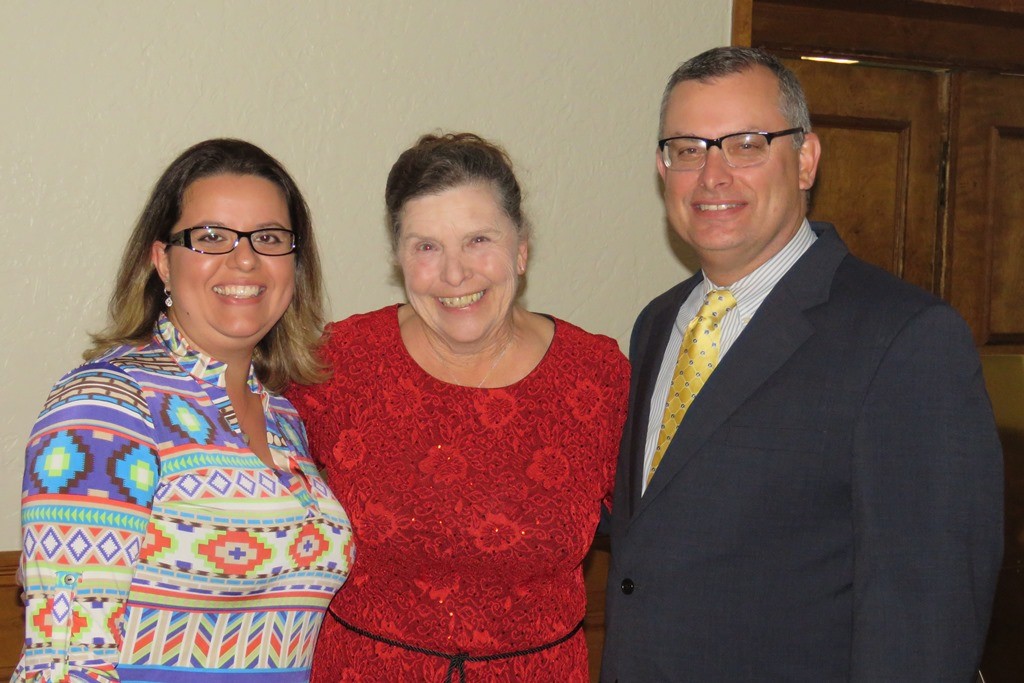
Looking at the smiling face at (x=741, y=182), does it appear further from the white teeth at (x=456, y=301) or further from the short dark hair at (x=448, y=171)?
the white teeth at (x=456, y=301)

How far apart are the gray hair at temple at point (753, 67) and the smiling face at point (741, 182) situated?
12mm

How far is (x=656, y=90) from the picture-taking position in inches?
131

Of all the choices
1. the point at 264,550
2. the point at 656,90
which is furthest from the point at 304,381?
the point at 656,90

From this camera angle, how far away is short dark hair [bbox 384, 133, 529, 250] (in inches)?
84.0

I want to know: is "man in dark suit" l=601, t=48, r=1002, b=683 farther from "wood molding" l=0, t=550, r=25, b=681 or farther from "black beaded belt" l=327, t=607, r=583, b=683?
"wood molding" l=0, t=550, r=25, b=681

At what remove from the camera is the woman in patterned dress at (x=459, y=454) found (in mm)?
2066

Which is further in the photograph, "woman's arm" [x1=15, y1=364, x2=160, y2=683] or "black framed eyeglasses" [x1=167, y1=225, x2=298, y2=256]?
"black framed eyeglasses" [x1=167, y1=225, x2=298, y2=256]

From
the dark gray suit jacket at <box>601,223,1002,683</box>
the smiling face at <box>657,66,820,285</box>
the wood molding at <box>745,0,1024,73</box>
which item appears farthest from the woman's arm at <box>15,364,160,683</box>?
the wood molding at <box>745,0,1024,73</box>

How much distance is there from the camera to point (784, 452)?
187cm

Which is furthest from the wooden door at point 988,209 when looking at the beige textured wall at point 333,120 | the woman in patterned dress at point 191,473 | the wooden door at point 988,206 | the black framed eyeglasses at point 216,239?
the black framed eyeglasses at point 216,239

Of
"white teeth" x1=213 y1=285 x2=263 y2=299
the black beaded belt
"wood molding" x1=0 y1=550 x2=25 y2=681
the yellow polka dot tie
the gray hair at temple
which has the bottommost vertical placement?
"wood molding" x1=0 y1=550 x2=25 y2=681

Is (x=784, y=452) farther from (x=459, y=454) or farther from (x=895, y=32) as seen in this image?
(x=895, y=32)

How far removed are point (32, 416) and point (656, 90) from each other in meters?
2.05

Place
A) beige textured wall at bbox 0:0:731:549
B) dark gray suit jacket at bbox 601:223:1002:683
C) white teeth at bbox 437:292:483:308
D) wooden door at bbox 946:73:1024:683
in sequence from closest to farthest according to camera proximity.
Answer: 1. dark gray suit jacket at bbox 601:223:1002:683
2. white teeth at bbox 437:292:483:308
3. beige textured wall at bbox 0:0:731:549
4. wooden door at bbox 946:73:1024:683
